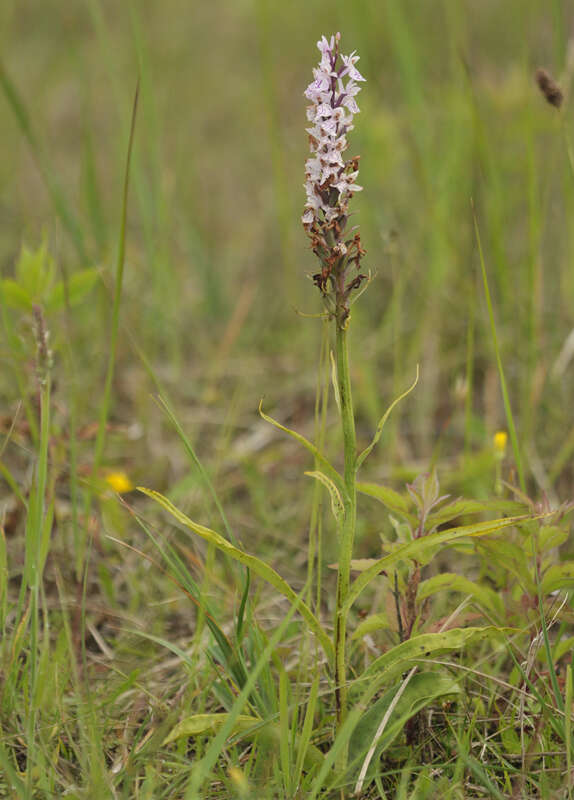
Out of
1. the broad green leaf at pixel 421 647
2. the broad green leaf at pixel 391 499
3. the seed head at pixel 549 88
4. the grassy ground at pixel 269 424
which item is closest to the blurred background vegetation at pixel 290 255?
the grassy ground at pixel 269 424

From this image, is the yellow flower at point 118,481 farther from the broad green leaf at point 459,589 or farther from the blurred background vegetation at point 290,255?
the broad green leaf at point 459,589

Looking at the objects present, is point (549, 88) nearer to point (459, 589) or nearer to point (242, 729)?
point (459, 589)

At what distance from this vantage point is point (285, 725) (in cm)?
108

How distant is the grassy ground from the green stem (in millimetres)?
44

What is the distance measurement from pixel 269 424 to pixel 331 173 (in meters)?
1.60

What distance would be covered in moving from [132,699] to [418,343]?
1.68 metres

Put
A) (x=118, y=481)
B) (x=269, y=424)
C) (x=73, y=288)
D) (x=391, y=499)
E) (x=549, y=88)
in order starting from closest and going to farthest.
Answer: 1. (x=391, y=499)
2. (x=549, y=88)
3. (x=73, y=288)
4. (x=118, y=481)
5. (x=269, y=424)

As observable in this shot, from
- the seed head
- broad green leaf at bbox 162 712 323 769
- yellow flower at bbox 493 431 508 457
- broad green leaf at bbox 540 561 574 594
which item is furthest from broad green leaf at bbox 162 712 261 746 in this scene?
the seed head

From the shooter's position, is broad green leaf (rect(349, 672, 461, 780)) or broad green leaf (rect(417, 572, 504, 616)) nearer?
broad green leaf (rect(349, 672, 461, 780))

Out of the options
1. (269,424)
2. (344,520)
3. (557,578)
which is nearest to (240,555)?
(344,520)

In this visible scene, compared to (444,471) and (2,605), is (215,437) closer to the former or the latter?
(444,471)

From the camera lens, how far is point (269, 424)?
8.60 ft

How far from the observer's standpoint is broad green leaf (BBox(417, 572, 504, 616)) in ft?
4.27

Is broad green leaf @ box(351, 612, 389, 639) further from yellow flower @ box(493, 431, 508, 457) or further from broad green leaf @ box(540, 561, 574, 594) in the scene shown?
yellow flower @ box(493, 431, 508, 457)
